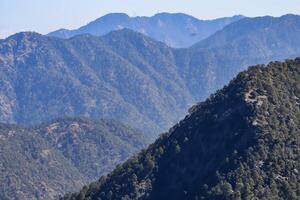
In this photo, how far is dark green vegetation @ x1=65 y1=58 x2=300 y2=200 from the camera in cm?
9931

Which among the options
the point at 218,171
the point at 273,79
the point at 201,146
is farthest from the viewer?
the point at 273,79

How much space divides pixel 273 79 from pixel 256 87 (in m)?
5.77

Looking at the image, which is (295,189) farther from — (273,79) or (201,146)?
(273,79)

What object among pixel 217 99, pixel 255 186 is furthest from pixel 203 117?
pixel 255 186

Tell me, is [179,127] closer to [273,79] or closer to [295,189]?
[273,79]

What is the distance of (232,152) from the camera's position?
347 feet

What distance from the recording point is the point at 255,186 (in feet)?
321

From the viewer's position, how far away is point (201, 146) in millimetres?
113125

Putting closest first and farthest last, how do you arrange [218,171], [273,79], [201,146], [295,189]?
1. [295,189]
2. [218,171]
3. [201,146]
4. [273,79]

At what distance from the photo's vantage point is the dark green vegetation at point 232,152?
99312mm

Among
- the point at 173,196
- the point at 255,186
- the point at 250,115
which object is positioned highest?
the point at 250,115

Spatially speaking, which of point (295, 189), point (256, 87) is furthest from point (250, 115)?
point (295, 189)

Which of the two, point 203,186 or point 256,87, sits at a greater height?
point 256,87

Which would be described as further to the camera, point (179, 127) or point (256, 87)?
point (179, 127)
